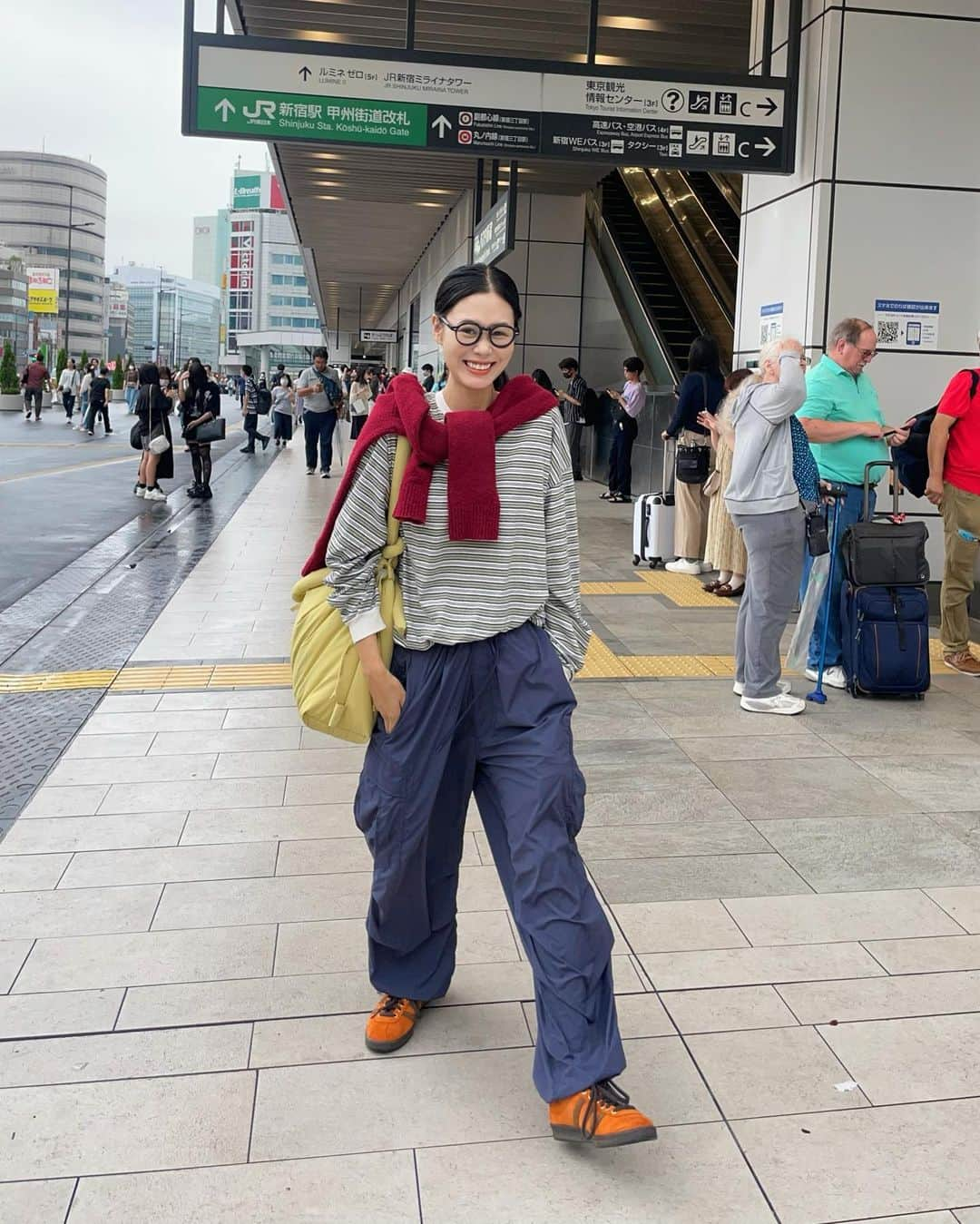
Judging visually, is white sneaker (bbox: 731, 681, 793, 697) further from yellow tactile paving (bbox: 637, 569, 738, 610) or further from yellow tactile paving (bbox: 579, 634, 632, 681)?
yellow tactile paving (bbox: 637, 569, 738, 610)

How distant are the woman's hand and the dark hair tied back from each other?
2.49ft

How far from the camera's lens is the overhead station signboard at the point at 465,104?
881cm

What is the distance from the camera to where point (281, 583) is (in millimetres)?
9734

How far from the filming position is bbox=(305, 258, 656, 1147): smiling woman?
101 inches

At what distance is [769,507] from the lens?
5898 millimetres

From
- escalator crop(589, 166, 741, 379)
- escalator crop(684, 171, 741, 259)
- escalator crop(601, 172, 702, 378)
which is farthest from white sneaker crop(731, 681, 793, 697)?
escalator crop(684, 171, 741, 259)

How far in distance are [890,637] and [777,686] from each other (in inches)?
24.8

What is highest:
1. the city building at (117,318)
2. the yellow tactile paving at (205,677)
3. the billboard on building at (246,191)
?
the billboard on building at (246,191)

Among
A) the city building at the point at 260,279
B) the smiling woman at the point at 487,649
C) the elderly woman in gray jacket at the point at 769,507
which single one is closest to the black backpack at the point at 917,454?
the elderly woman in gray jacket at the point at 769,507

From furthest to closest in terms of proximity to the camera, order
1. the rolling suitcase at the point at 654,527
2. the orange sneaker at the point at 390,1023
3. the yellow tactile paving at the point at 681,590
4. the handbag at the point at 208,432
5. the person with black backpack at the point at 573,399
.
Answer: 1. the person with black backpack at the point at 573,399
2. the handbag at the point at 208,432
3. the rolling suitcase at the point at 654,527
4. the yellow tactile paving at the point at 681,590
5. the orange sneaker at the point at 390,1023

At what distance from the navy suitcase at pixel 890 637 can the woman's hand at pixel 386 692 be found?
13.3 ft

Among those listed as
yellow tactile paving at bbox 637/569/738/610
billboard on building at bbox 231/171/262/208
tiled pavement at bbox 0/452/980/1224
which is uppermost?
billboard on building at bbox 231/171/262/208

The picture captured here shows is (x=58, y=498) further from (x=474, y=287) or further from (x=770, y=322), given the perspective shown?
(x=474, y=287)

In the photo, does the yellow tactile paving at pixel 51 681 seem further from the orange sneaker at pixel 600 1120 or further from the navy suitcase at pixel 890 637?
the orange sneaker at pixel 600 1120
